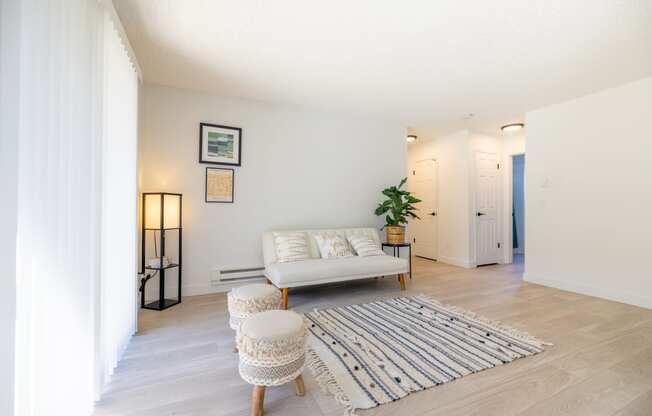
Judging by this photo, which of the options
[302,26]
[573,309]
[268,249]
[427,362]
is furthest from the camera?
[268,249]

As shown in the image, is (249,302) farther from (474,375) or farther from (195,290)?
(195,290)

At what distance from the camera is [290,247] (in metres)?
3.36

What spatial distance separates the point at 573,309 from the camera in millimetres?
2926

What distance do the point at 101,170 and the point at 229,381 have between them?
149 centimetres

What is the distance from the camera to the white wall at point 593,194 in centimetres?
306

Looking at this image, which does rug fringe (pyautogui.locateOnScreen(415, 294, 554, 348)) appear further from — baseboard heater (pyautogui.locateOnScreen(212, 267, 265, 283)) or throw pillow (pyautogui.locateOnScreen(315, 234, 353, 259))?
baseboard heater (pyautogui.locateOnScreen(212, 267, 265, 283))

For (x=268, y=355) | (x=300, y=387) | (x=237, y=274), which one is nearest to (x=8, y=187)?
Result: (x=268, y=355)

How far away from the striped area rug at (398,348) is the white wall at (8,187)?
4.63 ft

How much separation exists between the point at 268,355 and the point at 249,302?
610mm

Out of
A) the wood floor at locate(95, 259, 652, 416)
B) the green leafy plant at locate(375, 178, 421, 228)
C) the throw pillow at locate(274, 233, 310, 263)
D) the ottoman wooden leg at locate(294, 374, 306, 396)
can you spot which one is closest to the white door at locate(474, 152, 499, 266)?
the green leafy plant at locate(375, 178, 421, 228)

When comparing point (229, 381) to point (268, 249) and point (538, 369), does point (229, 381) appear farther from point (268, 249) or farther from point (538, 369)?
point (538, 369)

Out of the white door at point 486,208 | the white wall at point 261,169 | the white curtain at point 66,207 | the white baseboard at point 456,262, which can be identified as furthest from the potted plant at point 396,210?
the white curtain at point 66,207

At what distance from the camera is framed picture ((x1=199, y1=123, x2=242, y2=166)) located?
3.42m

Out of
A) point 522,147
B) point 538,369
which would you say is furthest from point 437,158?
point 538,369
